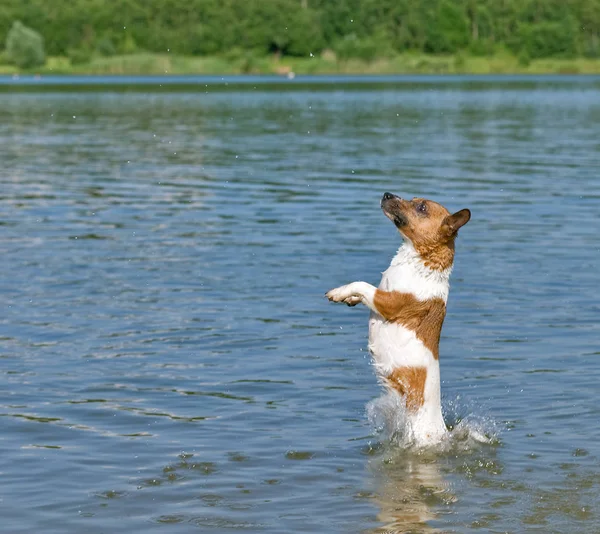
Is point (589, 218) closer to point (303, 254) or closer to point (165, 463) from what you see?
point (303, 254)

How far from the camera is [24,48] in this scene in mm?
151250

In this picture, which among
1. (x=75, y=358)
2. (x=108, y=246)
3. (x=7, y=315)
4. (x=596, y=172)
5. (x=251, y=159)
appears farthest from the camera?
(x=251, y=159)

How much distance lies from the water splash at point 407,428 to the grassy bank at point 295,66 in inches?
5654

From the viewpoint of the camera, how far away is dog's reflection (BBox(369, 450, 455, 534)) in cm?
920

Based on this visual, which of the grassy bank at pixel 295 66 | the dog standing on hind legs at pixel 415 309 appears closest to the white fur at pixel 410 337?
the dog standing on hind legs at pixel 415 309

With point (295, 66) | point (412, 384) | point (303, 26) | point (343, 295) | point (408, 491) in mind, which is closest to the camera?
point (408, 491)

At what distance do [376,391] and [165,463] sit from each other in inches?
121

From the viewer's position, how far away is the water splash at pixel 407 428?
10703mm

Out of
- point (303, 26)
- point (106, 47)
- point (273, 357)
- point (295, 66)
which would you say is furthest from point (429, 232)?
point (106, 47)

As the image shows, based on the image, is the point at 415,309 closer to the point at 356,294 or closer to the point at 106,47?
the point at 356,294

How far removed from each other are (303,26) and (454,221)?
512 feet

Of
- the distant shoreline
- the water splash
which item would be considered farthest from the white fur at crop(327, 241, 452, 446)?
the distant shoreline

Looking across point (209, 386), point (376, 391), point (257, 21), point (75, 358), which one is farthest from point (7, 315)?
point (257, 21)

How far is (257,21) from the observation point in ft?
563
